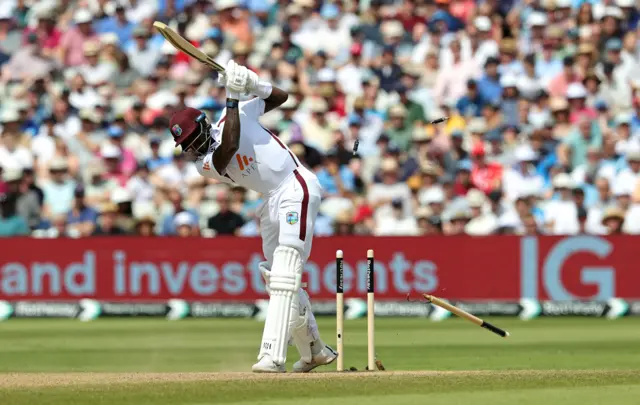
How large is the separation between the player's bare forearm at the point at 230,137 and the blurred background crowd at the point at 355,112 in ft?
25.9

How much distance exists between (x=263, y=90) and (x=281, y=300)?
141cm

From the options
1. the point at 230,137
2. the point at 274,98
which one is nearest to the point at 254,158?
the point at 230,137

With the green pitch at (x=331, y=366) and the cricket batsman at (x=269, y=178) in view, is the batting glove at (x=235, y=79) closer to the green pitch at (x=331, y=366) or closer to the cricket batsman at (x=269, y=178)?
the cricket batsman at (x=269, y=178)

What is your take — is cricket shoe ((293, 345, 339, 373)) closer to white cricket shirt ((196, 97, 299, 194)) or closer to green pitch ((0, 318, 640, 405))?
green pitch ((0, 318, 640, 405))

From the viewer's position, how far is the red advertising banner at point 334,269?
1661 cm

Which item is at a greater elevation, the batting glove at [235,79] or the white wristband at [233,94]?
the batting glove at [235,79]

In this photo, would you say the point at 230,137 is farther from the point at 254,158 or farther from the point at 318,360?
the point at 318,360

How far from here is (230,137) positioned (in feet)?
A: 29.9

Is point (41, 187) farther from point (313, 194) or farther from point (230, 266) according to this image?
point (313, 194)

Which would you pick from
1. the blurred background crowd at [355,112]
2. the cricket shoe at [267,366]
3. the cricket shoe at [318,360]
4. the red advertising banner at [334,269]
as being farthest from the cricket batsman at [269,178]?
the blurred background crowd at [355,112]

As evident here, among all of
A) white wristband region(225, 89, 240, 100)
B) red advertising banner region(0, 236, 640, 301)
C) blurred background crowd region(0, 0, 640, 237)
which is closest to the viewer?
white wristband region(225, 89, 240, 100)

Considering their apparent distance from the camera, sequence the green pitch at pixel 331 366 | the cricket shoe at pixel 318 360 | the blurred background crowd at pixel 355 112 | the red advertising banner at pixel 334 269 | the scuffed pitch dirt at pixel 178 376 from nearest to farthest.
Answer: the green pitch at pixel 331 366 < the scuffed pitch dirt at pixel 178 376 < the cricket shoe at pixel 318 360 < the red advertising banner at pixel 334 269 < the blurred background crowd at pixel 355 112

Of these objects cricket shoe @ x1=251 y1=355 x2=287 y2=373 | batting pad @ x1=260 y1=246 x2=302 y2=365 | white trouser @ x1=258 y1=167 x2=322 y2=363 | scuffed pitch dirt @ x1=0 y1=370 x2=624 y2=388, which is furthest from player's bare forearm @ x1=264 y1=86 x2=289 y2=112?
scuffed pitch dirt @ x1=0 y1=370 x2=624 y2=388

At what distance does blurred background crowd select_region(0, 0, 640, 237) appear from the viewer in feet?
56.1
